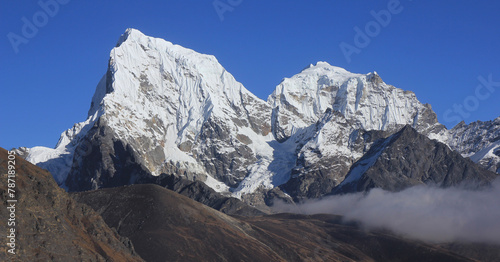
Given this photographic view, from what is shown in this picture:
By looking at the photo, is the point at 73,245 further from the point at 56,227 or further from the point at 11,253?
the point at 11,253

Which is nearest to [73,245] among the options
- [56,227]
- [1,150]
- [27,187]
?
[56,227]

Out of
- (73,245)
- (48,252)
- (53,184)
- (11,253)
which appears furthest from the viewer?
(53,184)

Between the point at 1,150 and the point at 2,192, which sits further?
the point at 1,150

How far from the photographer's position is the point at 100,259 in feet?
599

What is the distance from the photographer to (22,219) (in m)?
165

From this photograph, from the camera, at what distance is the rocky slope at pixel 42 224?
160000mm

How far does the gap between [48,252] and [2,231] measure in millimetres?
13341

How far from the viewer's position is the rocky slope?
160000 millimetres

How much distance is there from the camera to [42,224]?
6693 inches

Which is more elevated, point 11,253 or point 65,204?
point 65,204

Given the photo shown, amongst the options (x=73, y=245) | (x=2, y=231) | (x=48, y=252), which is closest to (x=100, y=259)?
(x=73, y=245)

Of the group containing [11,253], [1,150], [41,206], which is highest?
[1,150]

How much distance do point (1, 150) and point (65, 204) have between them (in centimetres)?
2475

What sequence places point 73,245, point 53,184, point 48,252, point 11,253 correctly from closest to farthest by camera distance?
point 11,253 < point 48,252 < point 73,245 < point 53,184
